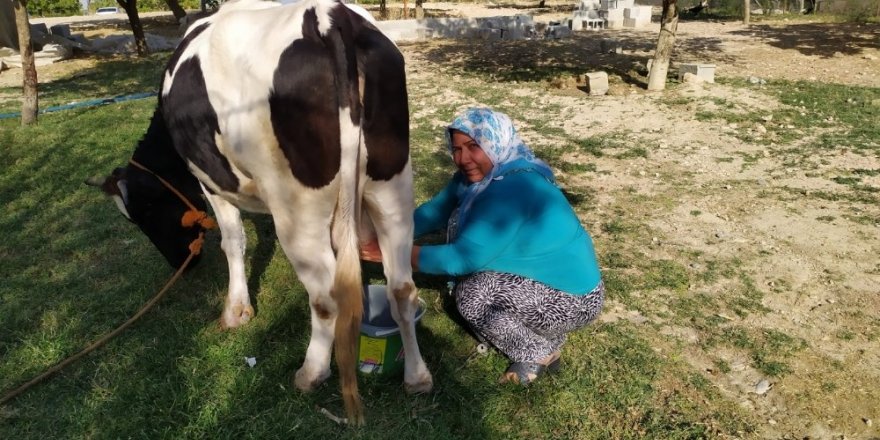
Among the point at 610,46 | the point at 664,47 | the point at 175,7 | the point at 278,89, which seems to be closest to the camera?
the point at 278,89

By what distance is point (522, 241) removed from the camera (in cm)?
277

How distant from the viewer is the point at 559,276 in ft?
9.34

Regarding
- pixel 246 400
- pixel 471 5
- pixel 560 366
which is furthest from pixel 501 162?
pixel 471 5

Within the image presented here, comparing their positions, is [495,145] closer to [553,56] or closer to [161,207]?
[161,207]

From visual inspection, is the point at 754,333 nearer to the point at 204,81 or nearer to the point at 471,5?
the point at 204,81

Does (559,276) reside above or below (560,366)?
above

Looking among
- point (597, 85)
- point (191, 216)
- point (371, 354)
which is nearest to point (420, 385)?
point (371, 354)

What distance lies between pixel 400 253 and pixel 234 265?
136cm

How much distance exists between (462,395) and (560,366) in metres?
0.53

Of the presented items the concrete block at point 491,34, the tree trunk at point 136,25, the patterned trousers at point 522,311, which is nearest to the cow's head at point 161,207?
the patterned trousers at point 522,311

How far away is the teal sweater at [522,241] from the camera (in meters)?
2.72

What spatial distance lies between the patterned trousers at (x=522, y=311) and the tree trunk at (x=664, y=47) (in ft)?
23.0

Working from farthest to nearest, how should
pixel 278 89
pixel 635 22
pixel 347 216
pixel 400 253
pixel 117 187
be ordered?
pixel 635 22 → pixel 117 187 → pixel 400 253 → pixel 347 216 → pixel 278 89

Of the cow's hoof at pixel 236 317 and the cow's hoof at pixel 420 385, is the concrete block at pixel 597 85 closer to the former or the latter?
the cow's hoof at pixel 236 317
